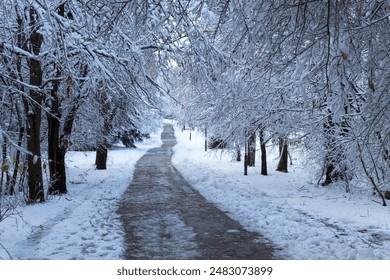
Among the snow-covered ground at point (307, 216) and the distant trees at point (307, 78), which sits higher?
the distant trees at point (307, 78)

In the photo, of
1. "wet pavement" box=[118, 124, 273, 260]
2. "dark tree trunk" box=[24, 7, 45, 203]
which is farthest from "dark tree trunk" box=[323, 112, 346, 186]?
"dark tree trunk" box=[24, 7, 45, 203]

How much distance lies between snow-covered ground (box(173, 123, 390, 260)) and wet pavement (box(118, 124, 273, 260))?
0.39m

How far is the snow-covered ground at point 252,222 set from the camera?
6.41m

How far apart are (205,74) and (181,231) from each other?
3.87 meters

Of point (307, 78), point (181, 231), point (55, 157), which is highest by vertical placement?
point (307, 78)

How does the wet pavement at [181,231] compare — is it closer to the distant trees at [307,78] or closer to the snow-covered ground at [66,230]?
the snow-covered ground at [66,230]

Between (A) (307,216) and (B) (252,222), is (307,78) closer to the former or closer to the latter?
(B) (252,222)

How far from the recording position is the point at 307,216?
9.43 m

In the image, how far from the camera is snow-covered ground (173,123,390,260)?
21.7 feet

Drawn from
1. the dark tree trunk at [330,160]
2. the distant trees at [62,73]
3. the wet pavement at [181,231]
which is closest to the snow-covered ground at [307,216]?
the wet pavement at [181,231]

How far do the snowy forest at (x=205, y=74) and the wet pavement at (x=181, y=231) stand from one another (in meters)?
2.18

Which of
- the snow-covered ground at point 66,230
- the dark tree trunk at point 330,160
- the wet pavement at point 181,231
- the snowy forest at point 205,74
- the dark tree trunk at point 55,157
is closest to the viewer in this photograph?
the snowy forest at point 205,74

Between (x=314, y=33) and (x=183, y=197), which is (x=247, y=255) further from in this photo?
(x=183, y=197)

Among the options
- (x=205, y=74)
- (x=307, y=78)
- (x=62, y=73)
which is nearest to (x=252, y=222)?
(x=205, y=74)
